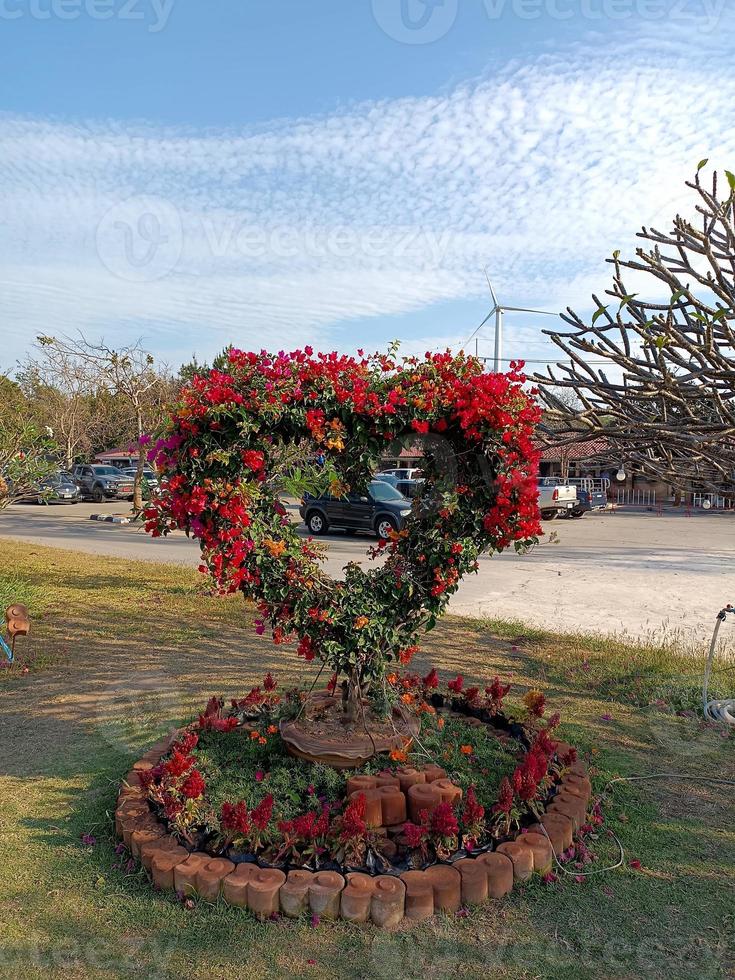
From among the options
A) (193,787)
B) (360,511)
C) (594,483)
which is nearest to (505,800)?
(193,787)

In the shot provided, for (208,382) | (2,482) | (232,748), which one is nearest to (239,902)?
(232,748)

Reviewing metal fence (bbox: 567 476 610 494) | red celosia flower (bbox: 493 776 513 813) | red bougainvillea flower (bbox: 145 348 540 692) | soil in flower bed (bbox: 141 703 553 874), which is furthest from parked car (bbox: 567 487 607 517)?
red celosia flower (bbox: 493 776 513 813)

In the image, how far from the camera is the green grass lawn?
2812 mm

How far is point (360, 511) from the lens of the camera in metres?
17.3

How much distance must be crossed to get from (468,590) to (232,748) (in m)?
6.69

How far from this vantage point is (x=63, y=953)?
2824 mm

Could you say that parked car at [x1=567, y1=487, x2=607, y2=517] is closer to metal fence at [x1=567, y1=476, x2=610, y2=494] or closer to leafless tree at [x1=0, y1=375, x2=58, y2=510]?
metal fence at [x1=567, y1=476, x2=610, y2=494]

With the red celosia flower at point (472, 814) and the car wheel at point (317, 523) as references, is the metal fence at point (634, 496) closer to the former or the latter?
the car wheel at point (317, 523)

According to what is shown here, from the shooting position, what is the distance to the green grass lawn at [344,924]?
281 cm

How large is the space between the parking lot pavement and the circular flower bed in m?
1.34

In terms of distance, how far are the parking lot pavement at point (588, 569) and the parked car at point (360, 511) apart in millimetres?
422

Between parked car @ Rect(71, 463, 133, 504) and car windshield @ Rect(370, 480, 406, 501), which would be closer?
car windshield @ Rect(370, 480, 406, 501)

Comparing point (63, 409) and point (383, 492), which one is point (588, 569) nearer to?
point (383, 492)

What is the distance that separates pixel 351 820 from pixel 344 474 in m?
1.94
